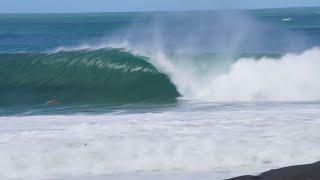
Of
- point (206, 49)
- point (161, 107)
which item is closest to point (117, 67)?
point (206, 49)

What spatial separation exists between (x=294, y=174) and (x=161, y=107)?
8115mm

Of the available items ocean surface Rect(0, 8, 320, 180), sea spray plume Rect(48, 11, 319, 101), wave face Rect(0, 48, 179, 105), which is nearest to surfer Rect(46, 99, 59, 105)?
ocean surface Rect(0, 8, 320, 180)

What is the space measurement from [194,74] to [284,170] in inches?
474

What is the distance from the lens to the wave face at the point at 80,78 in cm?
1683

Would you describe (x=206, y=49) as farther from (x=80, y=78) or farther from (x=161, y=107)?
(x=161, y=107)

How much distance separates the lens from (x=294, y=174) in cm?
593

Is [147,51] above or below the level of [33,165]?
above

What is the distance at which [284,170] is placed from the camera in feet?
19.7

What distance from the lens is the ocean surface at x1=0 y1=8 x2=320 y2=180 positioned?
346 inches

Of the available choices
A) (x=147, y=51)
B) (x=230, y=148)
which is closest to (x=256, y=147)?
(x=230, y=148)

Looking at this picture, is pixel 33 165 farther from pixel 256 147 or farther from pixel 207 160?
pixel 256 147

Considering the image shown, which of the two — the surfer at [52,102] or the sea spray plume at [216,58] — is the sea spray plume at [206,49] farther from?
the surfer at [52,102]

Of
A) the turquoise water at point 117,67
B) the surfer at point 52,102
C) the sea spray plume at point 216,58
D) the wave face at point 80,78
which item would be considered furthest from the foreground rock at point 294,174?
the surfer at point 52,102

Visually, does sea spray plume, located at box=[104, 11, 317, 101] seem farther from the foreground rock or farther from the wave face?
the foreground rock
